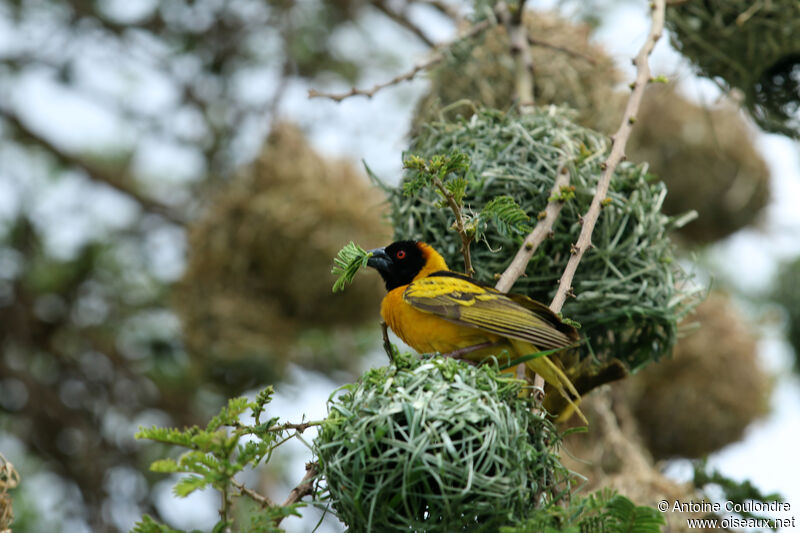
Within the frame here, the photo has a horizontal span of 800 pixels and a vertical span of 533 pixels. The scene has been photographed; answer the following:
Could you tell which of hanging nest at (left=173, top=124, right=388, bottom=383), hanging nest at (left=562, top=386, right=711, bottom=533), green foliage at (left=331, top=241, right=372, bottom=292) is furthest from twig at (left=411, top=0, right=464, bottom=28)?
green foliage at (left=331, top=241, right=372, bottom=292)

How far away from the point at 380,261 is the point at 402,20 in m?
2.19

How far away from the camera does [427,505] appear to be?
4.40 feet

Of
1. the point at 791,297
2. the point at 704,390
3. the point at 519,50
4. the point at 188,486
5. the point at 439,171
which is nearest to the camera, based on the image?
the point at 188,486

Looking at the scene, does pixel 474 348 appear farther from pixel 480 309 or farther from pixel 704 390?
pixel 704 390

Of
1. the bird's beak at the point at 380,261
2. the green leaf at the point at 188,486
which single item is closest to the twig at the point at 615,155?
the bird's beak at the point at 380,261

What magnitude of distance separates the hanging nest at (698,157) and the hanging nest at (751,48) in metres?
1.15

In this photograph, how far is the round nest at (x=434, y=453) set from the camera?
1314 mm

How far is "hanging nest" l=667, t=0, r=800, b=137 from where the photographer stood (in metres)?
2.46

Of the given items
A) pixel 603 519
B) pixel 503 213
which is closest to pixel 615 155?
pixel 503 213

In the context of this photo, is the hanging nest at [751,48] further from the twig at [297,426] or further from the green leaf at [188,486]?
the green leaf at [188,486]

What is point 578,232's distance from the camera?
1959 millimetres

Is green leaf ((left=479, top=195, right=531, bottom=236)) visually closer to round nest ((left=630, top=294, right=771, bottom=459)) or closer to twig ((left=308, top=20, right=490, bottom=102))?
twig ((left=308, top=20, right=490, bottom=102))

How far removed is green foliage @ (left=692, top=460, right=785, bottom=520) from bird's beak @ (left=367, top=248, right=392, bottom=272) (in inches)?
39.0

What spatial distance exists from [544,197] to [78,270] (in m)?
3.07
